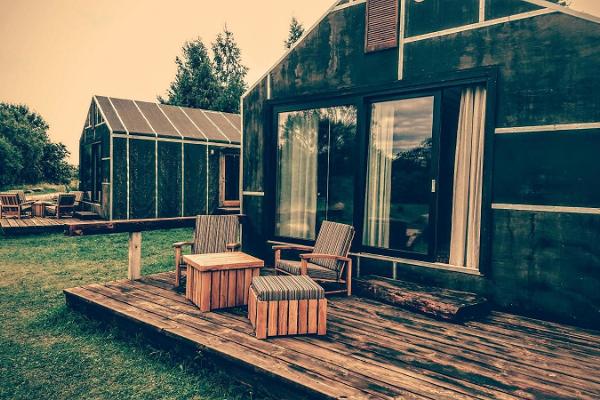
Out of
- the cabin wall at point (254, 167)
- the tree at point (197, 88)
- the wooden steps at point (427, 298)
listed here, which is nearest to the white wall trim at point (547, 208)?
the wooden steps at point (427, 298)

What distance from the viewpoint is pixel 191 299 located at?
425cm

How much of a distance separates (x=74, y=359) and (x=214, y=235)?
213 centimetres

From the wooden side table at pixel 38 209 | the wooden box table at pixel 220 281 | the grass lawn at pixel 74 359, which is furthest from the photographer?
the wooden side table at pixel 38 209

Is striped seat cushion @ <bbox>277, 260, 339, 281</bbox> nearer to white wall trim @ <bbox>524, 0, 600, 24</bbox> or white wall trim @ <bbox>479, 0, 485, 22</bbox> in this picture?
white wall trim @ <bbox>479, 0, 485, 22</bbox>

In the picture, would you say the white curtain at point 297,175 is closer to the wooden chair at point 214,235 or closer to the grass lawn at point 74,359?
the wooden chair at point 214,235

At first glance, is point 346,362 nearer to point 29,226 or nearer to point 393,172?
point 393,172

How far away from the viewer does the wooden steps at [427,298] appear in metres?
3.68

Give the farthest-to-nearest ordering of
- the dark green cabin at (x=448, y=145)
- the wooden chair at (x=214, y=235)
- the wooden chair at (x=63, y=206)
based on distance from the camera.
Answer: the wooden chair at (x=63, y=206), the wooden chair at (x=214, y=235), the dark green cabin at (x=448, y=145)

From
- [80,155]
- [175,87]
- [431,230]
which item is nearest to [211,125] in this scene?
[80,155]

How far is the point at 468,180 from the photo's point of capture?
14.1 feet

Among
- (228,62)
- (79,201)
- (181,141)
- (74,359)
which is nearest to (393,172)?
(74,359)

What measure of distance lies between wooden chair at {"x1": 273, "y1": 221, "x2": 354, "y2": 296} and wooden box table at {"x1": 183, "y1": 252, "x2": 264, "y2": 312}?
53cm

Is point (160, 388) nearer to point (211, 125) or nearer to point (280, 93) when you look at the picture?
point (280, 93)

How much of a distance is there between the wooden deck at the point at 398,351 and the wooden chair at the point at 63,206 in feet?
29.4
